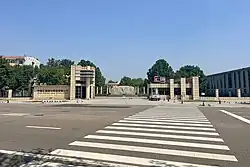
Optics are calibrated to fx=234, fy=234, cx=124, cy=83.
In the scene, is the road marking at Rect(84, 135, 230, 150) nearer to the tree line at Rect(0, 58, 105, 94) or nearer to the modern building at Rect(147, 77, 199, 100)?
the modern building at Rect(147, 77, 199, 100)

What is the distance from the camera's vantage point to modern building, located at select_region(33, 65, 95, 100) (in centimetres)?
5422

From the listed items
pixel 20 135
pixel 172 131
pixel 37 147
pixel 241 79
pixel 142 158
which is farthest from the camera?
pixel 241 79

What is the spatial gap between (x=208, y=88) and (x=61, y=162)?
A: 9462 cm

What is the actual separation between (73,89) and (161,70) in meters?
57.4

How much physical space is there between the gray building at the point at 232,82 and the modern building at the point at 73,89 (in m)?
31.5

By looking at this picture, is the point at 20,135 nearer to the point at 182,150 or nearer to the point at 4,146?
the point at 4,146

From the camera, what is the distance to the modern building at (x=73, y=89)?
54.2m

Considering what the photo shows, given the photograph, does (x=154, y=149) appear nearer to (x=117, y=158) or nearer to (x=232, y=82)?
(x=117, y=158)

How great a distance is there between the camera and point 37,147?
7062mm

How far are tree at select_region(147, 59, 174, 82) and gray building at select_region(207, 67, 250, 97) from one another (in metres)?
18.5

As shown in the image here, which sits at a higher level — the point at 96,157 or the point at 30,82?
the point at 30,82

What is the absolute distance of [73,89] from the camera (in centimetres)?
5400

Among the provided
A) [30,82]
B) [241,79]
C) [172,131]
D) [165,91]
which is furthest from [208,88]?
[172,131]

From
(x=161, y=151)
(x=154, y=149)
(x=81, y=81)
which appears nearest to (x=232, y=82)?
(x=81, y=81)
